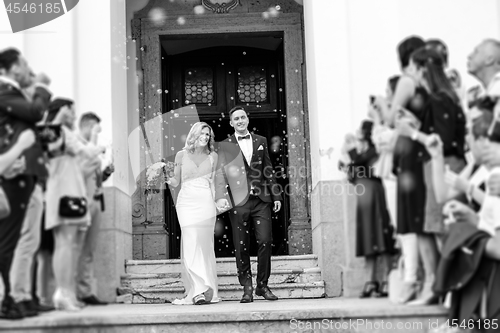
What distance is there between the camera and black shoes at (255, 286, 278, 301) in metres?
6.26

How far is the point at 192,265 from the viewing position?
6840 millimetres

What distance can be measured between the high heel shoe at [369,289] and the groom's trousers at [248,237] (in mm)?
4094

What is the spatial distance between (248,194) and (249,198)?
6 centimetres

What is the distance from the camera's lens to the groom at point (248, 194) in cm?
638

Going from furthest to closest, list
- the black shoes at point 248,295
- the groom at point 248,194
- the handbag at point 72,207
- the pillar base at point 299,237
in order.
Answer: the pillar base at point 299,237 → the groom at point 248,194 → the black shoes at point 248,295 → the handbag at point 72,207

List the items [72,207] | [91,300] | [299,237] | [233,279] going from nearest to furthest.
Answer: [72,207] → [91,300] → [233,279] → [299,237]

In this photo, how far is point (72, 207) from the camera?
2133 millimetres

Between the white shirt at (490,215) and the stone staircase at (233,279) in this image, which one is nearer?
the white shirt at (490,215)

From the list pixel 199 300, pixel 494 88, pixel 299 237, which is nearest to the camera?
pixel 494 88

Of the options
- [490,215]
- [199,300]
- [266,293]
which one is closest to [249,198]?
[266,293]

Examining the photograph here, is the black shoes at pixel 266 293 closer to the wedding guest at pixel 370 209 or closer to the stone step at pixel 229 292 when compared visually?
the stone step at pixel 229 292

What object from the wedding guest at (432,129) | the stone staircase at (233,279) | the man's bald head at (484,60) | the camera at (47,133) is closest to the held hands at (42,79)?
the camera at (47,133)

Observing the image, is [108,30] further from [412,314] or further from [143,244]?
[143,244]

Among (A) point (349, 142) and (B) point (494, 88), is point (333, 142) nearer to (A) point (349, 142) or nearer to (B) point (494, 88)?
(A) point (349, 142)
